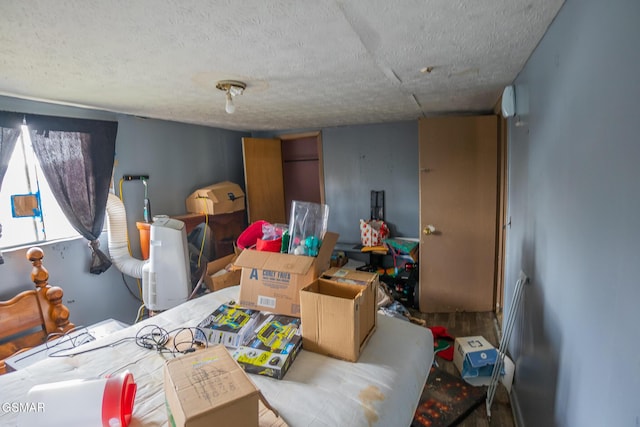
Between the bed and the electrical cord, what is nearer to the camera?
the bed

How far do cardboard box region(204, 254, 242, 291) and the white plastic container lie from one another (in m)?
2.08

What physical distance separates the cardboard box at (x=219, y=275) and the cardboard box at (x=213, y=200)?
56cm

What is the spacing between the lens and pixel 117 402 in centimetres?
94

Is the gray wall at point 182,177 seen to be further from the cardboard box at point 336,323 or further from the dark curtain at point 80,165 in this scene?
the cardboard box at point 336,323

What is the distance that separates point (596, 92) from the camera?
861mm

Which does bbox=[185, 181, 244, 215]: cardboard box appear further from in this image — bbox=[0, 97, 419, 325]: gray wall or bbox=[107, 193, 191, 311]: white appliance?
bbox=[107, 193, 191, 311]: white appliance

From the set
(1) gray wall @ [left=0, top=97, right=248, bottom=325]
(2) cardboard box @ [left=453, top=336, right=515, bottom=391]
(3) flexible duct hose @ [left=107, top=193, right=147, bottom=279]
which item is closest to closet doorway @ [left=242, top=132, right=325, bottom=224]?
(1) gray wall @ [left=0, top=97, right=248, bottom=325]

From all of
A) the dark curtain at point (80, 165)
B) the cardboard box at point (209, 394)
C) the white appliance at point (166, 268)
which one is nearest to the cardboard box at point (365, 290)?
the cardboard box at point (209, 394)

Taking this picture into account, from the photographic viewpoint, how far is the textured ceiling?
1.01 metres

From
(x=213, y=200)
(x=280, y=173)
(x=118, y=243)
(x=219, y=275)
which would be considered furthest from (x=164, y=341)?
(x=280, y=173)

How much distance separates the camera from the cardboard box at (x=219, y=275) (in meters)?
3.13

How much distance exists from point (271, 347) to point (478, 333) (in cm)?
231

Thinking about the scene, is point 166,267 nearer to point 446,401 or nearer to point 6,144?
point 6,144

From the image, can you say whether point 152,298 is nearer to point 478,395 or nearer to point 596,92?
point 478,395
